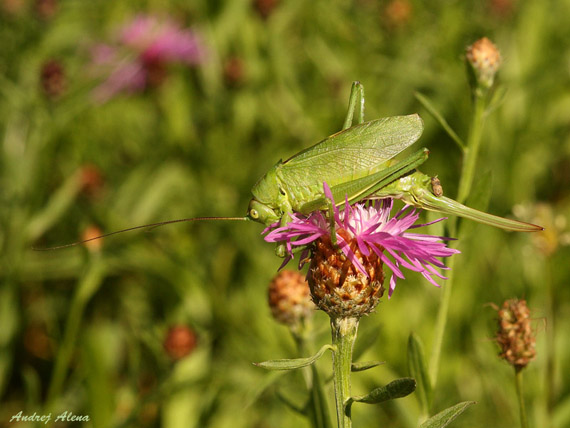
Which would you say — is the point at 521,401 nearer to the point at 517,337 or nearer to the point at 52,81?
the point at 517,337

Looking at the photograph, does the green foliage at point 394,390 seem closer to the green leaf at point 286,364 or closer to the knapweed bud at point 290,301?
the green leaf at point 286,364

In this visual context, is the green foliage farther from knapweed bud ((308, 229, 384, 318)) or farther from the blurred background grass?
the blurred background grass

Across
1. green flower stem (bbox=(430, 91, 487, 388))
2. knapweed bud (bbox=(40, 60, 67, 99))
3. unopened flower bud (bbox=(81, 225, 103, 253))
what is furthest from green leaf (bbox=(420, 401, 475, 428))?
knapweed bud (bbox=(40, 60, 67, 99))

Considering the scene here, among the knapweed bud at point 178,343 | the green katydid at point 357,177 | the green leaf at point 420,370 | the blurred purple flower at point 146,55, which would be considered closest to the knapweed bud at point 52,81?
the blurred purple flower at point 146,55

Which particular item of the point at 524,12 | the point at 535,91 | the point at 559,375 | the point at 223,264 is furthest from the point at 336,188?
the point at 524,12

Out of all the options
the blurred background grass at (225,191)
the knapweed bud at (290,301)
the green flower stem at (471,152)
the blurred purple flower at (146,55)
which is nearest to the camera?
the green flower stem at (471,152)
